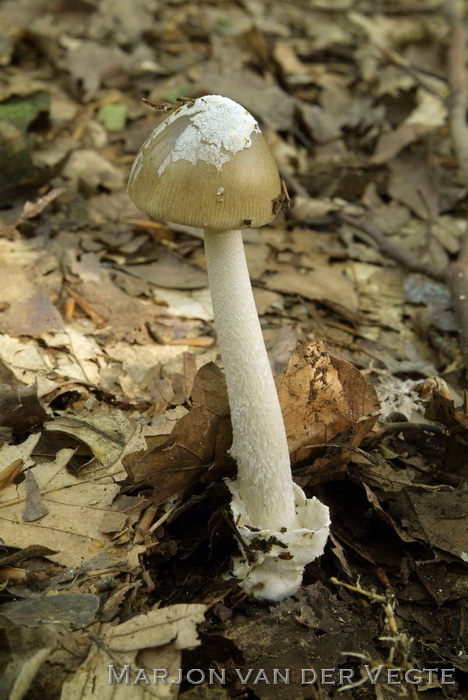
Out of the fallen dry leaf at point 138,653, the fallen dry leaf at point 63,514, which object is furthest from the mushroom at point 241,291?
the fallen dry leaf at point 63,514

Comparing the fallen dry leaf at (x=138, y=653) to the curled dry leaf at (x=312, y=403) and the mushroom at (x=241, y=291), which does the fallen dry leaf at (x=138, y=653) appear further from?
the curled dry leaf at (x=312, y=403)

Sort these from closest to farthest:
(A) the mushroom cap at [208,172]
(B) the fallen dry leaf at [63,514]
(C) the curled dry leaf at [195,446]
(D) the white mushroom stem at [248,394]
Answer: (A) the mushroom cap at [208,172], (D) the white mushroom stem at [248,394], (B) the fallen dry leaf at [63,514], (C) the curled dry leaf at [195,446]

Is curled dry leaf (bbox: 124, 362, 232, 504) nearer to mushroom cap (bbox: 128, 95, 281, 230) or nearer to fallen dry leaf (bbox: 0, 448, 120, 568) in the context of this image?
fallen dry leaf (bbox: 0, 448, 120, 568)

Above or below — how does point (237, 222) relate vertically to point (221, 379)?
above

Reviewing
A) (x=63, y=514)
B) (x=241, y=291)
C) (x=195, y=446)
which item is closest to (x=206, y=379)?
(x=195, y=446)

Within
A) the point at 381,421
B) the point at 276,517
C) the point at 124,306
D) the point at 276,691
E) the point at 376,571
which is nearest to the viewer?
the point at 276,691

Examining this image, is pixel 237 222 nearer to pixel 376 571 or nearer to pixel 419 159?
pixel 376 571

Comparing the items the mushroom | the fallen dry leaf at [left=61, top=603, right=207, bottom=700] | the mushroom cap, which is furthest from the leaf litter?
the mushroom cap

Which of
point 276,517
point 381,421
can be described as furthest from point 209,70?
point 276,517
